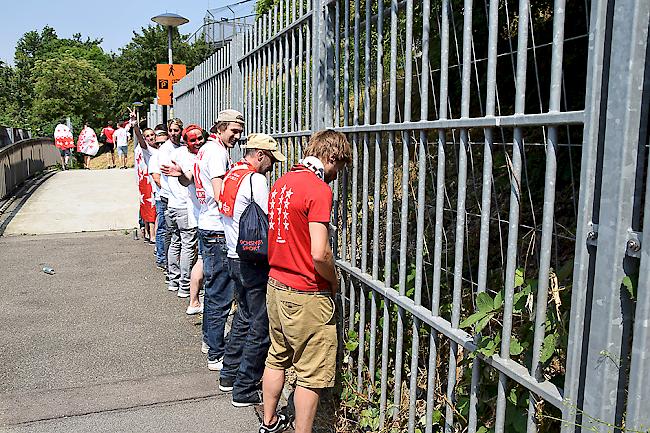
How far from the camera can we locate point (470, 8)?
2.44 m

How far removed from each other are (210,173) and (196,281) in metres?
1.75

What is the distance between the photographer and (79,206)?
15148 millimetres

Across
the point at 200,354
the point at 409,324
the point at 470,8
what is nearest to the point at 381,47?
the point at 470,8

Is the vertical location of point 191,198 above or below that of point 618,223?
below

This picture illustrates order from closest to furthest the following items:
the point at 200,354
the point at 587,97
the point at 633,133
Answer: the point at 633,133 → the point at 587,97 → the point at 200,354

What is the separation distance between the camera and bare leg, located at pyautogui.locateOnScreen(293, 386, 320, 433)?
12.0ft

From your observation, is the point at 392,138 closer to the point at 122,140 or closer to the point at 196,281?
the point at 196,281

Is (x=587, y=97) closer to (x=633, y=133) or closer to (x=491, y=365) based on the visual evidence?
(x=633, y=133)

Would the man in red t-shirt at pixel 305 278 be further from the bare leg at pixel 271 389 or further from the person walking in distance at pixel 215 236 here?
the person walking in distance at pixel 215 236

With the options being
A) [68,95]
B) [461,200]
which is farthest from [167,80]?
[68,95]

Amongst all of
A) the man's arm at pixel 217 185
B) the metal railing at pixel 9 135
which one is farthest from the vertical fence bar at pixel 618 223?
the metal railing at pixel 9 135

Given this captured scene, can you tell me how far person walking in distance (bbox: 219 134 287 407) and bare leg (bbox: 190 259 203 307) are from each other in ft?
5.31

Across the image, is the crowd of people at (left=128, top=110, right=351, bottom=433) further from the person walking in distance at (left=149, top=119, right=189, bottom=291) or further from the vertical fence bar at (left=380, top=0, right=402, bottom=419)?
the person walking in distance at (left=149, top=119, right=189, bottom=291)

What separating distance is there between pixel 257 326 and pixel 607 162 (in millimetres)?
3019
